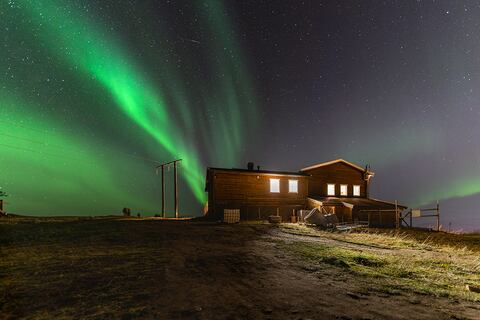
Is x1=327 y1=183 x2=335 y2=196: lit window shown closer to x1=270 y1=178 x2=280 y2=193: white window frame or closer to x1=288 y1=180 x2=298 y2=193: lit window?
x1=288 y1=180 x2=298 y2=193: lit window

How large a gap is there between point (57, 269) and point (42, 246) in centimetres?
454

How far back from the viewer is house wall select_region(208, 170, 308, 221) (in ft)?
94.9

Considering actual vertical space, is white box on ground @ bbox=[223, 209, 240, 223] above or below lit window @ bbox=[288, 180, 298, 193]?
below

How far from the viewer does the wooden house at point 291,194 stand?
1153 inches

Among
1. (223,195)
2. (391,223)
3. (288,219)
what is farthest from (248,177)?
(391,223)

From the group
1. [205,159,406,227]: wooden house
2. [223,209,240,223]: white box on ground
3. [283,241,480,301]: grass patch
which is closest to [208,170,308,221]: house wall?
[205,159,406,227]: wooden house

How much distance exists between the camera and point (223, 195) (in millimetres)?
28984

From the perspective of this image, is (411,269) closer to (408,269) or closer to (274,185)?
(408,269)

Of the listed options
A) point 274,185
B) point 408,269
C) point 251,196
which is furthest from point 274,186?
point 408,269

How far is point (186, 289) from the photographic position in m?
6.17

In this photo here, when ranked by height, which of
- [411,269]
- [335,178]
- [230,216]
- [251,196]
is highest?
[335,178]

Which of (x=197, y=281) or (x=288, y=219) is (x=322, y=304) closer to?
(x=197, y=281)

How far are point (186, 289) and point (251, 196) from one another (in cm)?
2412

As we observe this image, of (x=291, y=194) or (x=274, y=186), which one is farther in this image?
(x=291, y=194)
